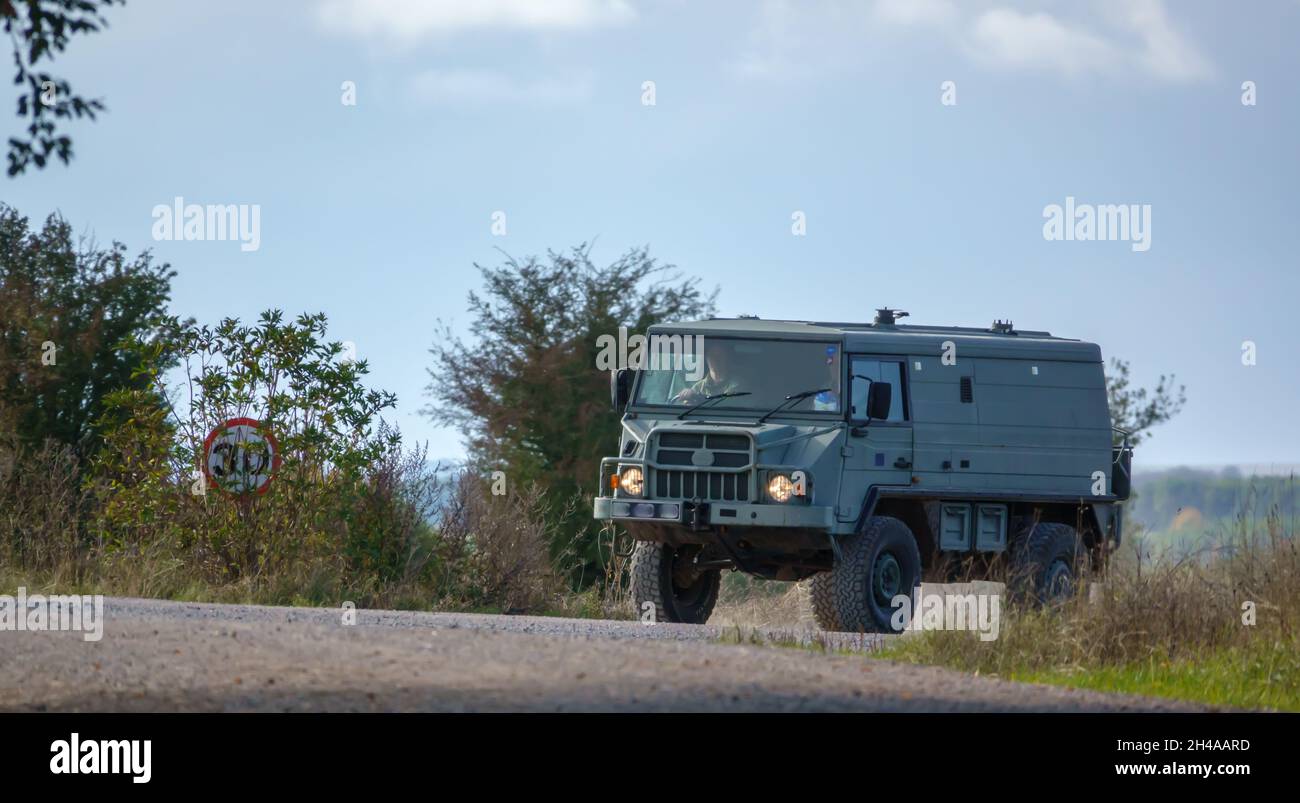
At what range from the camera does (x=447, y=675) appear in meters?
8.19

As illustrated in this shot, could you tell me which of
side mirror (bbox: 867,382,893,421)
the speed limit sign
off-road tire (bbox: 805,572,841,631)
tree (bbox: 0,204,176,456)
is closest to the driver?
side mirror (bbox: 867,382,893,421)

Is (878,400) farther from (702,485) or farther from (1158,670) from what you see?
(1158,670)

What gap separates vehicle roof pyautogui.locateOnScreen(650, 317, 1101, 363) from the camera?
15.2 metres

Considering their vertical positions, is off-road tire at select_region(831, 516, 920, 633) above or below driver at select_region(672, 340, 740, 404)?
below

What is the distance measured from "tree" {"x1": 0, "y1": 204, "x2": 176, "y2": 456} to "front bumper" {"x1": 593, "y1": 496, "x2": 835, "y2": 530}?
11.4m

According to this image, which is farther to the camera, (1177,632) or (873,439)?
(873,439)

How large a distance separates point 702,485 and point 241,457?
5.03 meters

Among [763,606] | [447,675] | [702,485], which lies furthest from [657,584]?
[447,675]

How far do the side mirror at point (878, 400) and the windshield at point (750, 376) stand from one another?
30cm

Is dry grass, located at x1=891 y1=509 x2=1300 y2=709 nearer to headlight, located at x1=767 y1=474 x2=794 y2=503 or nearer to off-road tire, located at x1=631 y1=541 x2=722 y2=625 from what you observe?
headlight, located at x1=767 y1=474 x2=794 y2=503

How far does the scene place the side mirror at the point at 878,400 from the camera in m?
14.9

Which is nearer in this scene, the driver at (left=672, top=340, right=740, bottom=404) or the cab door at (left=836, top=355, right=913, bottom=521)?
the cab door at (left=836, top=355, right=913, bottom=521)
